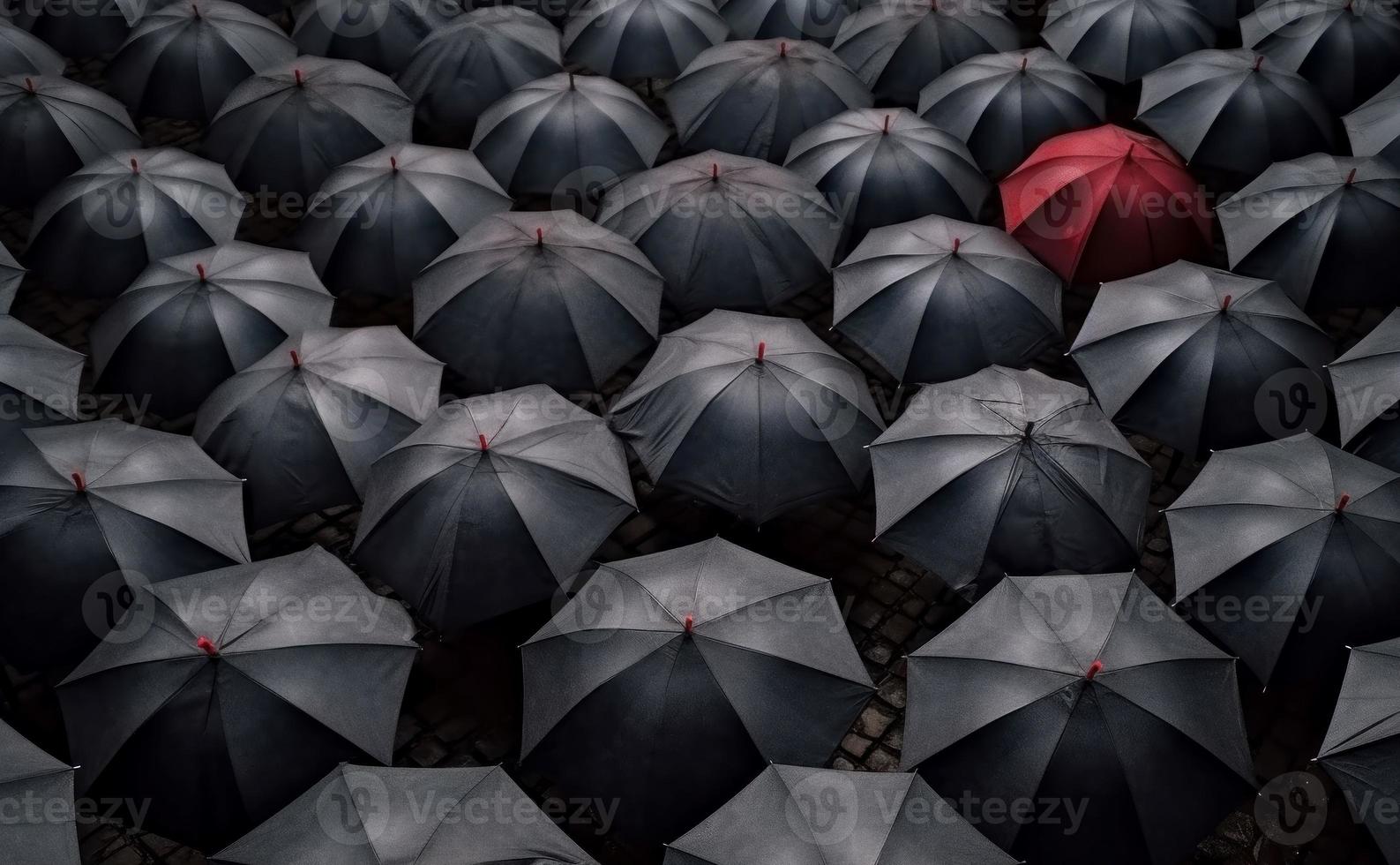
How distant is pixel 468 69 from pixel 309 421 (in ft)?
18.2

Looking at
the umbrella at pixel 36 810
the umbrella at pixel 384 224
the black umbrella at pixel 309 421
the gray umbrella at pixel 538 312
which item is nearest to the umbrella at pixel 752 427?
the gray umbrella at pixel 538 312

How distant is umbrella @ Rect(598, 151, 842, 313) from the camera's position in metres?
10.7

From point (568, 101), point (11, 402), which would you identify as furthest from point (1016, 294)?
point (11, 402)

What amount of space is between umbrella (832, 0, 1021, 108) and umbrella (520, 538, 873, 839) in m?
7.63

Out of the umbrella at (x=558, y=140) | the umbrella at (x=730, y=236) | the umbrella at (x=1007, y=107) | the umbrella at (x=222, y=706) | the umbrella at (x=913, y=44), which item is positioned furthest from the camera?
the umbrella at (x=913, y=44)

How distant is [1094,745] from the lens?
271 inches

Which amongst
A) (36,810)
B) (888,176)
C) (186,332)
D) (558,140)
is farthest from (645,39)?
(36,810)

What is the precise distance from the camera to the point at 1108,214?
11086mm

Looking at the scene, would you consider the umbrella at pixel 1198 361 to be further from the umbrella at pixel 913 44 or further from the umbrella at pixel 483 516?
the umbrella at pixel 913 44

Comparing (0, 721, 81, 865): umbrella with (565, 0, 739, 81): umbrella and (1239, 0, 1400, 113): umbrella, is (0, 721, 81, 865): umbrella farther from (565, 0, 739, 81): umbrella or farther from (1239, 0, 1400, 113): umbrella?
(1239, 0, 1400, 113): umbrella

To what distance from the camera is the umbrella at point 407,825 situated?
6.24 m

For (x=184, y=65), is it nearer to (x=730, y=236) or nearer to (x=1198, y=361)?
(x=730, y=236)

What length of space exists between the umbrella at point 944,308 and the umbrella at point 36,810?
6732 mm

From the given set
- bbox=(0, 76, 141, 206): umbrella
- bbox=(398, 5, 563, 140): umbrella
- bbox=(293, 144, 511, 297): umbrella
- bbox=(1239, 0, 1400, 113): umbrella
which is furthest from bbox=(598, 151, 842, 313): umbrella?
bbox=(1239, 0, 1400, 113): umbrella
